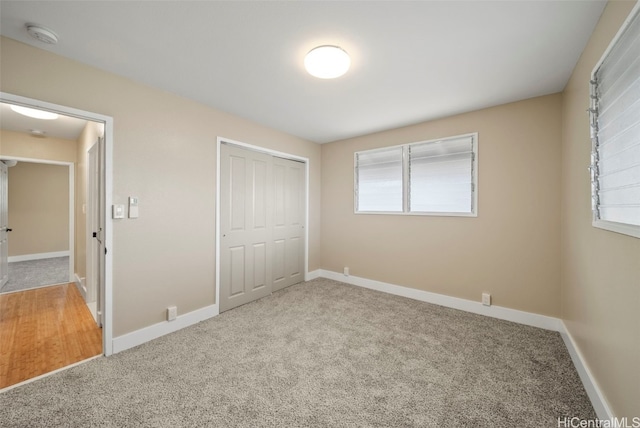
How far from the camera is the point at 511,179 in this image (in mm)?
2871

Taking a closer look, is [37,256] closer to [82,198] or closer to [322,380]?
[82,198]

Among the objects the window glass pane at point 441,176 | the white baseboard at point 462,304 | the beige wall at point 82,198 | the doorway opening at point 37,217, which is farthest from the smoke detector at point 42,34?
the doorway opening at point 37,217

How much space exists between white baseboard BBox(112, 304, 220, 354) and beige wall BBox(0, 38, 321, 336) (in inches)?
2.5

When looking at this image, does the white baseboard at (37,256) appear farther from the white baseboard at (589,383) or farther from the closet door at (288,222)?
the white baseboard at (589,383)

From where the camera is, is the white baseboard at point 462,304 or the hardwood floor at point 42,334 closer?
the hardwood floor at point 42,334

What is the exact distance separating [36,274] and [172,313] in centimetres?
415

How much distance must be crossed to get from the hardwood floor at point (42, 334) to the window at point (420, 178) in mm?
3765

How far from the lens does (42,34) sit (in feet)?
5.60

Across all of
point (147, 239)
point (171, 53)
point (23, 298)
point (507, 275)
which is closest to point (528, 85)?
point (507, 275)

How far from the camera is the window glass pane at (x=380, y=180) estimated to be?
3818 mm

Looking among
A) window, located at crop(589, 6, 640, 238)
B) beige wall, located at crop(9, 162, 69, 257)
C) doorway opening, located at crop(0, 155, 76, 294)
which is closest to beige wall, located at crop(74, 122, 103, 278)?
doorway opening, located at crop(0, 155, 76, 294)

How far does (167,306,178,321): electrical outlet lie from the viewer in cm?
262

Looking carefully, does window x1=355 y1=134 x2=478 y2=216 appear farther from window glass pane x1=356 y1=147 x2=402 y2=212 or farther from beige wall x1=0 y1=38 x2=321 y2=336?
beige wall x1=0 y1=38 x2=321 y2=336

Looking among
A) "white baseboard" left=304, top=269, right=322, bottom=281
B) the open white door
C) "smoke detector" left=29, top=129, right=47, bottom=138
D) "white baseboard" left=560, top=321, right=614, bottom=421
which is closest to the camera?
"white baseboard" left=560, top=321, right=614, bottom=421
